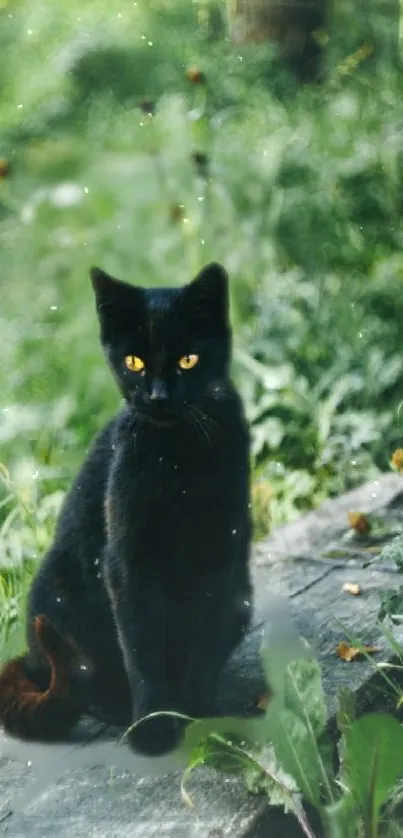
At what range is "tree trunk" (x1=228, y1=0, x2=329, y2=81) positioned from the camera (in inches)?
53.9

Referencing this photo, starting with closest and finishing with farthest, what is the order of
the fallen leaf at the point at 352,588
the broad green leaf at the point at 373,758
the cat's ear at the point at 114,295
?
1. the broad green leaf at the point at 373,758
2. the cat's ear at the point at 114,295
3. the fallen leaf at the point at 352,588

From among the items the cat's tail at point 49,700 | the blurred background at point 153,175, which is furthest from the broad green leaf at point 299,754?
the blurred background at point 153,175

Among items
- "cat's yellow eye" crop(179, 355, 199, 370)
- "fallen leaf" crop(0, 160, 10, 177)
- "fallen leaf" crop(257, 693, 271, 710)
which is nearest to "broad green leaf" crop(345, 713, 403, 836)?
"fallen leaf" crop(257, 693, 271, 710)

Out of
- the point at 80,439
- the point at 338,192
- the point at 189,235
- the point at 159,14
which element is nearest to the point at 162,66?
the point at 159,14

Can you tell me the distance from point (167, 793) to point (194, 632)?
189 mm

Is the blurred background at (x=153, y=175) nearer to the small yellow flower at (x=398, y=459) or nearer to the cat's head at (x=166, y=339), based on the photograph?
the cat's head at (x=166, y=339)

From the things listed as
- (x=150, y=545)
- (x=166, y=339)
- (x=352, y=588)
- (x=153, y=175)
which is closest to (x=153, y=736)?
(x=150, y=545)

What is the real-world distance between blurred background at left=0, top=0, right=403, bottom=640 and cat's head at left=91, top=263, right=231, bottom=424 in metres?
0.06

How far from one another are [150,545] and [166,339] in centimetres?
24

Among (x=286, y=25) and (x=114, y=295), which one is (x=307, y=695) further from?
(x=286, y=25)

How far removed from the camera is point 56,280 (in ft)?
4.42

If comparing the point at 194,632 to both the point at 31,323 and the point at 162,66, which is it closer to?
the point at 31,323

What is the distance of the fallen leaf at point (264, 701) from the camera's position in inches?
50.8

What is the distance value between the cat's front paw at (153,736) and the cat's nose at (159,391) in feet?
1.26
